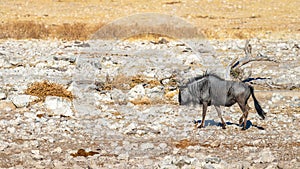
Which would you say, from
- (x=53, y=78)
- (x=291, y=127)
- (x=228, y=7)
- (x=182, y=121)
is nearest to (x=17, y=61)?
(x=53, y=78)

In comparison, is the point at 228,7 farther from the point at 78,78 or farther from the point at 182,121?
the point at 182,121

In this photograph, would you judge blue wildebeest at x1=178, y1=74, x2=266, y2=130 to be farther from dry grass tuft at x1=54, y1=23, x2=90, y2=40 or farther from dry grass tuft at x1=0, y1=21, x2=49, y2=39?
dry grass tuft at x1=0, y1=21, x2=49, y2=39

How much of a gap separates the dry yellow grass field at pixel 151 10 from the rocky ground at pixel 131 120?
6.50 metres

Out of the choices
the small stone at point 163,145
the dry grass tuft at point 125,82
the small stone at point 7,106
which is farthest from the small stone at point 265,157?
the dry grass tuft at point 125,82

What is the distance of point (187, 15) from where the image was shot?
30.1 m

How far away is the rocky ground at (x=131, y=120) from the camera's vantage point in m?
6.86

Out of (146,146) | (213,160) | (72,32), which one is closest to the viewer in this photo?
(213,160)

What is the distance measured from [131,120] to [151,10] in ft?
74.4

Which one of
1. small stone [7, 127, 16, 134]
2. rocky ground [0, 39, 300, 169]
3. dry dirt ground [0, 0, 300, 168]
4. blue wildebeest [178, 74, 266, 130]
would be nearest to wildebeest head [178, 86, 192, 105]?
blue wildebeest [178, 74, 266, 130]

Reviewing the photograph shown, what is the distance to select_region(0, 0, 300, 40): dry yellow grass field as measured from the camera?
22.3 m

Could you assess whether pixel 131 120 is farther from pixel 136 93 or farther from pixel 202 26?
pixel 202 26

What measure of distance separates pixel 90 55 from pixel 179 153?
10605 millimetres

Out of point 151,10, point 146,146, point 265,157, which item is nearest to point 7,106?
point 146,146

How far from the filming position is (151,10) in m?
31.2
